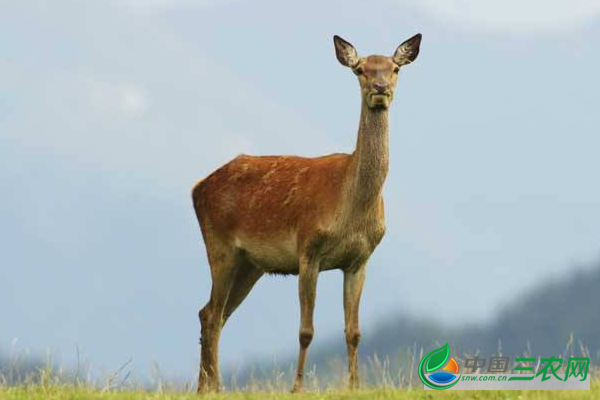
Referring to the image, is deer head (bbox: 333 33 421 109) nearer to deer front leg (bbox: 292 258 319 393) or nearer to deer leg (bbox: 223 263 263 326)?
deer front leg (bbox: 292 258 319 393)

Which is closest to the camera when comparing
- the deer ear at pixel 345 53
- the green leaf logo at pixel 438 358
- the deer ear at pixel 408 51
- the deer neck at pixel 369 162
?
the green leaf logo at pixel 438 358

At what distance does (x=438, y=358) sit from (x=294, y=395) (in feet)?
5.11

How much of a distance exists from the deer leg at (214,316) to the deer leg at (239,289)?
24cm

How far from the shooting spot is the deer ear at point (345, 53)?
1220cm

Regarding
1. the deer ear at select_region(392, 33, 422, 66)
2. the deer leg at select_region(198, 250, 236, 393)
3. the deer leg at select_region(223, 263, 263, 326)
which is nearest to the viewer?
the deer ear at select_region(392, 33, 422, 66)

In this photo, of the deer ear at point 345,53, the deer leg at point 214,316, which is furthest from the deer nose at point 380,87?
the deer leg at point 214,316

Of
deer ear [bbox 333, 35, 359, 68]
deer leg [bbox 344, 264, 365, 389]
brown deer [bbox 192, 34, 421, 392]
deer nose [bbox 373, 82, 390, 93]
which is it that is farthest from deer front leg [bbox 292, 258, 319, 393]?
deer ear [bbox 333, 35, 359, 68]

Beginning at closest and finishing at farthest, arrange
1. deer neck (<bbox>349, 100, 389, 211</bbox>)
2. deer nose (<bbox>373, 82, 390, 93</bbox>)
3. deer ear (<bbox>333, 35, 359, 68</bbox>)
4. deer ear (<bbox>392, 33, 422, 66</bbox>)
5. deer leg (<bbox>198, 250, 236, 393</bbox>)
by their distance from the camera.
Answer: deer nose (<bbox>373, 82, 390, 93</bbox>) → deer neck (<bbox>349, 100, 389, 211</bbox>) → deer ear (<bbox>333, 35, 359, 68</bbox>) → deer ear (<bbox>392, 33, 422, 66</bbox>) → deer leg (<bbox>198, 250, 236, 393</bbox>)

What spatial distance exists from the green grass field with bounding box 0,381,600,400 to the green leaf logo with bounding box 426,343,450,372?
0.99 feet

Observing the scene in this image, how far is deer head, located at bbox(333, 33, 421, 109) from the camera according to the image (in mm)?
11727

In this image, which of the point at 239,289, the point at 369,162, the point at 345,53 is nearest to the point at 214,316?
the point at 239,289

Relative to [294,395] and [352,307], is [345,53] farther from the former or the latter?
[294,395]

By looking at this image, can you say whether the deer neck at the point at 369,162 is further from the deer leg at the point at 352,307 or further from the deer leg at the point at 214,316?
the deer leg at the point at 214,316

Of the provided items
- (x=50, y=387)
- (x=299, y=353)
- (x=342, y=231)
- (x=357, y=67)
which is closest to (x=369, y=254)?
(x=342, y=231)
